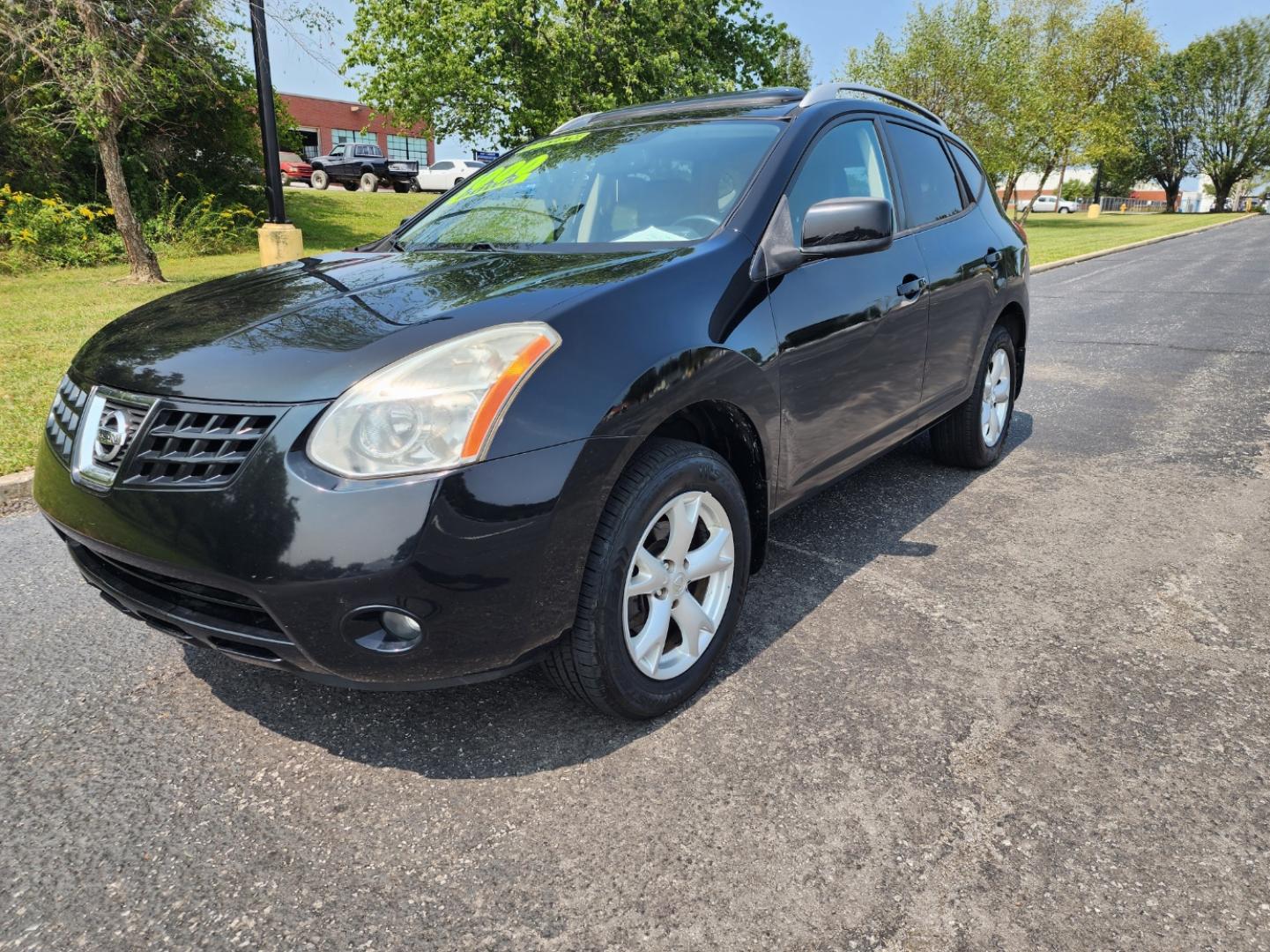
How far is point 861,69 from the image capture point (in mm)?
36406

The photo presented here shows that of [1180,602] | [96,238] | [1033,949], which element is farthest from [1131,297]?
[96,238]

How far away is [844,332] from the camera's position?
3.06 metres

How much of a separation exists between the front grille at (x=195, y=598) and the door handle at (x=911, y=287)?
2.53 metres

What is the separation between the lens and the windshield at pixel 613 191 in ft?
9.77

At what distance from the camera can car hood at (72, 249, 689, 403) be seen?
Answer: 2.04 metres

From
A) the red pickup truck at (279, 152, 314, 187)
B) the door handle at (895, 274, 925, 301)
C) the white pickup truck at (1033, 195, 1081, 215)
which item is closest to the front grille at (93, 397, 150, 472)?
the door handle at (895, 274, 925, 301)

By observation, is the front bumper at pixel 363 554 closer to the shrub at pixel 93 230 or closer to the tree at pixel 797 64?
the shrub at pixel 93 230

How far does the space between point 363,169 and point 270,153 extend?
2247 cm

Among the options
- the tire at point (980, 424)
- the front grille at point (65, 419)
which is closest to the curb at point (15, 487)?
the front grille at point (65, 419)

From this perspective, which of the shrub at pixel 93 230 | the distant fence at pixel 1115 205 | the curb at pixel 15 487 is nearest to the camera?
the curb at pixel 15 487

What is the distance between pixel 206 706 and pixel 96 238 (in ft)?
49.1

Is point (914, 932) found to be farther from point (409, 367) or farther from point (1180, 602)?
point (1180, 602)

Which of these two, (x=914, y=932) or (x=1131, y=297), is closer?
(x=914, y=932)

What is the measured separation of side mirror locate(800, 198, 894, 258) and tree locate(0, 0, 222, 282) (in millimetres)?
11100
